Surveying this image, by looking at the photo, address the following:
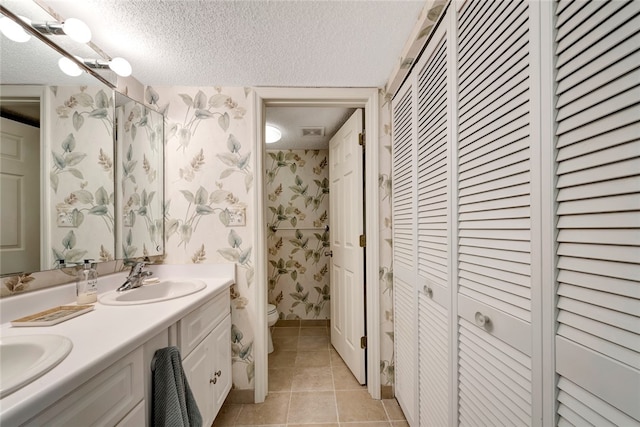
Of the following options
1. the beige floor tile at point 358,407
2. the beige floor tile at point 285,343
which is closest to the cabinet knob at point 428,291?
the beige floor tile at point 358,407

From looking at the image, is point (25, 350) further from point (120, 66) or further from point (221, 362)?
point (120, 66)

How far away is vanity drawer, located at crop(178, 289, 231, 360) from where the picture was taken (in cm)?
108

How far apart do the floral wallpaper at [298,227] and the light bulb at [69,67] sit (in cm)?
196

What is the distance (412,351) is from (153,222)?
1.76 metres

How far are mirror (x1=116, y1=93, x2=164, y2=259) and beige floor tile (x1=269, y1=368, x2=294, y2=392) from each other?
49.8 inches

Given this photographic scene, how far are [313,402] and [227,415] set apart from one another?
1.81ft

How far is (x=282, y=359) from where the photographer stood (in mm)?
2193

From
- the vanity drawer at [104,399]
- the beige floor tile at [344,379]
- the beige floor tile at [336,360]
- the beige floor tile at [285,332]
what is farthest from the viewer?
the beige floor tile at [285,332]

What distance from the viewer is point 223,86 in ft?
5.52

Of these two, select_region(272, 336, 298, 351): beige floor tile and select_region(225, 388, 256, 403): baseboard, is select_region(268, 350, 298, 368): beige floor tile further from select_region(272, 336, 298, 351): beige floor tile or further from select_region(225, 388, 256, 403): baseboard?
select_region(225, 388, 256, 403): baseboard

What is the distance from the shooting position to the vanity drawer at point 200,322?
3.54 ft

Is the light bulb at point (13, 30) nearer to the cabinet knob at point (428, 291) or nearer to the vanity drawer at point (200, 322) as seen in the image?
the vanity drawer at point (200, 322)

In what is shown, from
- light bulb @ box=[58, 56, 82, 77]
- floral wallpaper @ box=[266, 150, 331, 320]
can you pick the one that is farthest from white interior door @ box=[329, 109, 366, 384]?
light bulb @ box=[58, 56, 82, 77]

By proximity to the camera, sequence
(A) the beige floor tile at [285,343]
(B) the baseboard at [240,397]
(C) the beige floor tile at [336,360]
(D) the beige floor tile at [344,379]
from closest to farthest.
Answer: (B) the baseboard at [240,397] < (D) the beige floor tile at [344,379] < (C) the beige floor tile at [336,360] < (A) the beige floor tile at [285,343]
